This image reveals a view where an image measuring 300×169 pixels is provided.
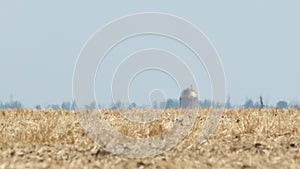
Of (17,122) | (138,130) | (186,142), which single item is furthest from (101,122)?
(186,142)

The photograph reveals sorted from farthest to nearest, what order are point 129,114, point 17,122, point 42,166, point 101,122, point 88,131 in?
point 129,114, point 17,122, point 101,122, point 88,131, point 42,166

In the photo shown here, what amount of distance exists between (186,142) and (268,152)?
178 centimetres

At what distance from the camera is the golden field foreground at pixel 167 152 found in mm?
8625

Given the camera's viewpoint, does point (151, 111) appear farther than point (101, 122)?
Yes

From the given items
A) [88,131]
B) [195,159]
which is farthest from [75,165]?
[88,131]

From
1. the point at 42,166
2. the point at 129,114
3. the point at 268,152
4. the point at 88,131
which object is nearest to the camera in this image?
the point at 42,166

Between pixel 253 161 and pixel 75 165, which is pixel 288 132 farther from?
pixel 75 165

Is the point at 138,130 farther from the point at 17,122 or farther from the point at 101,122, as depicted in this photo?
the point at 17,122

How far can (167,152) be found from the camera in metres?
9.62

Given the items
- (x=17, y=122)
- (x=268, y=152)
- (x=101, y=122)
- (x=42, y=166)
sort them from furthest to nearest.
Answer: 1. (x=17, y=122)
2. (x=101, y=122)
3. (x=268, y=152)
4. (x=42, y=166)

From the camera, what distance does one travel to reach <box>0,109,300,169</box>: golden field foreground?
862 centimetres

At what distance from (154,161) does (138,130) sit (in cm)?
380

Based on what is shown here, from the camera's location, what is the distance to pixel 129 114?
16.9 m

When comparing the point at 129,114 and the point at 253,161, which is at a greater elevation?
the point at 129,114
